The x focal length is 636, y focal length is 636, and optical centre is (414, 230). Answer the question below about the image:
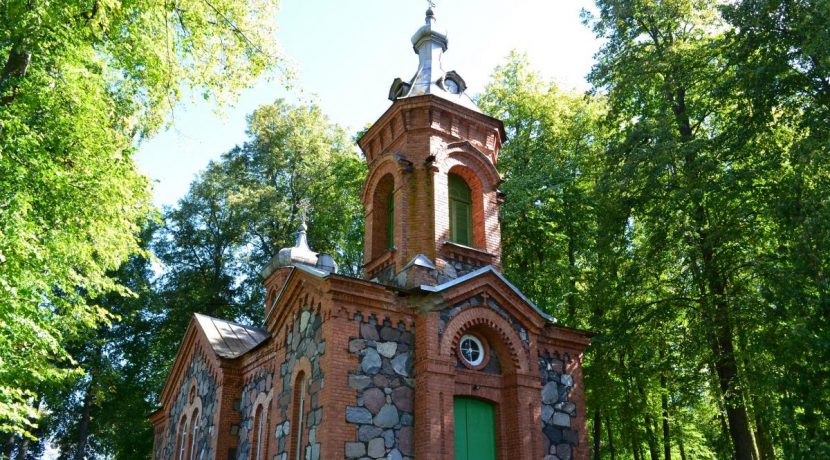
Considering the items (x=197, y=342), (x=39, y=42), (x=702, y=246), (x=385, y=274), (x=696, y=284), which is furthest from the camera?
(x=197, y=342)

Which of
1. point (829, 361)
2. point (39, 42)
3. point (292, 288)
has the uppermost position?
point (39, 42)

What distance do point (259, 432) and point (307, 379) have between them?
291 centimetres

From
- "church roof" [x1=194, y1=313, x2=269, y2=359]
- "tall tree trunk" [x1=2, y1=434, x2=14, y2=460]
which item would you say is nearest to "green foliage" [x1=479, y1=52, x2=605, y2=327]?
"church roof" [x1=194, y1=313, x2=269, y2=359]

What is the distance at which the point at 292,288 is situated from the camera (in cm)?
1095

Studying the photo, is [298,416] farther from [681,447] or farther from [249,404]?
[681,447]

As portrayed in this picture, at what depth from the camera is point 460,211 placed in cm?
1218

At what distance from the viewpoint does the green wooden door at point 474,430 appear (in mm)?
9719

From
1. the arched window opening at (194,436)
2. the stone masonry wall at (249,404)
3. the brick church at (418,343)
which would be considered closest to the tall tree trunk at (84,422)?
the arched window opening at (194,436)

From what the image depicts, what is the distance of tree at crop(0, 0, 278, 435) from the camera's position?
27.4 ft

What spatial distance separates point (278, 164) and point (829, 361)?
21.7 m

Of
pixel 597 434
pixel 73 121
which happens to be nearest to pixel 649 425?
pixel 597 434

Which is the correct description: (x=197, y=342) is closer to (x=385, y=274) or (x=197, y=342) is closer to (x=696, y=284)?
(x=385, y=274)

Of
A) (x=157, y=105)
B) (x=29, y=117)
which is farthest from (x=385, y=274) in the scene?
(x=29, y=117)

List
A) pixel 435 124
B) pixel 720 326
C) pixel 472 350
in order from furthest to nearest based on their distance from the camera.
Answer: pixel 720 326 < pixel 435 124 < pixel 472 350
